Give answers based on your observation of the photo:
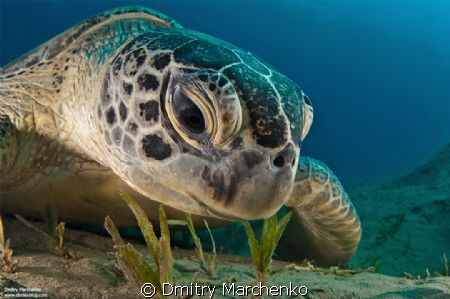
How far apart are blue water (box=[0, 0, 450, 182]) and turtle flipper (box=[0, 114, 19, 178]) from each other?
4235 cm

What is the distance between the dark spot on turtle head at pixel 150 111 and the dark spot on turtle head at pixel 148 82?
8cm

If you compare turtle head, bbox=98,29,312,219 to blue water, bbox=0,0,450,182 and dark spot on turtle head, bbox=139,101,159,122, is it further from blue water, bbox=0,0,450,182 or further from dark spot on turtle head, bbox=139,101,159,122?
blue water, bbox=0,0,450,182

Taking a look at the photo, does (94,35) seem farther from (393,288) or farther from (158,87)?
(393,288)

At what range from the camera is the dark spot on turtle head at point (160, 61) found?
176 centimetres

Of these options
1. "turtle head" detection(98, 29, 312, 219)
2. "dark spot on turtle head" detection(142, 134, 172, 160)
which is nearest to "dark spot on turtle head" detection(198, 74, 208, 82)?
"turtle head" detection(98, 29, 312, 219)

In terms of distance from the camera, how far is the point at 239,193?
148 centimetres

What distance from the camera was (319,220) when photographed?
3223 millimetres

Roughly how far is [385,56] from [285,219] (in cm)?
7664

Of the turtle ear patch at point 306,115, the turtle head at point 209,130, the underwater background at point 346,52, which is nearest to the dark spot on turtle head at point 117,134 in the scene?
the turtle head at point 209,130

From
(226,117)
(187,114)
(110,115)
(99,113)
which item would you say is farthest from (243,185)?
(99,113)

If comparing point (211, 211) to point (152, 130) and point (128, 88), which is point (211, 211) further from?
point (128, 88)

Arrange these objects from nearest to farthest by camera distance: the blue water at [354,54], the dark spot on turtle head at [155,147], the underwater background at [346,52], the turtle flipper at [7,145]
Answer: the dark spot on turtle head at [155,147] → the turtle flipper at [7,145] → the underwater background at [346,52] → the blue water at [354,54]

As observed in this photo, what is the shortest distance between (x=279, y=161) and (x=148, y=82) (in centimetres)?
73

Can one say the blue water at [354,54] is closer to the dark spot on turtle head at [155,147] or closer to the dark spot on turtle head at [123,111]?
the dark spot on turtle head at [123,111]
